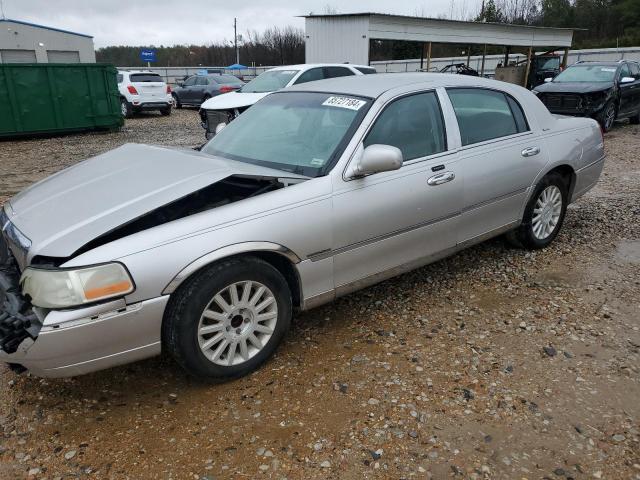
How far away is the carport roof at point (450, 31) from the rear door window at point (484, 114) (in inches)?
553

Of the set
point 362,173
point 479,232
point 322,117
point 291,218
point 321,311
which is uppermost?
point 322,117

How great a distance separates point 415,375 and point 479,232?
1554 millimetres

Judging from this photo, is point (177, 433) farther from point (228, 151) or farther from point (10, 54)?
point (10, 54)

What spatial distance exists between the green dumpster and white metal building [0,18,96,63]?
11.5m

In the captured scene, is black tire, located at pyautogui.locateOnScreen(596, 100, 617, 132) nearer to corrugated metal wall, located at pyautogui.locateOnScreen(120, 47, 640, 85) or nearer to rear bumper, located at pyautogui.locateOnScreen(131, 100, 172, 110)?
rear bumper, located at pyautogui.locateOnScreen(131, 100, 172, 110)

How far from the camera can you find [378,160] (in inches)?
120

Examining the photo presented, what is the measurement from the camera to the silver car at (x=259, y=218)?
2.43 metres

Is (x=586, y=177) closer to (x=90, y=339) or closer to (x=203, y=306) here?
(x=203, y=306)

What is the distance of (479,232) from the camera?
406cm

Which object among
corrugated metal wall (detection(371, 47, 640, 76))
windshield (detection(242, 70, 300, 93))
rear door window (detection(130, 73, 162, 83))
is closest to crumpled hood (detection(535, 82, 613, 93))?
windshield (detection(242, 70, 300, 93))

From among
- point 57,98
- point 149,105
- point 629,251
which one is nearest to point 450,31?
point 149,105

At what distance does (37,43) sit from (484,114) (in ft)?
81.5

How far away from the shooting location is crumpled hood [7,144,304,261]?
8.46ft

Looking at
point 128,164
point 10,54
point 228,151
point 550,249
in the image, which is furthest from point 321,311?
point 10,54
